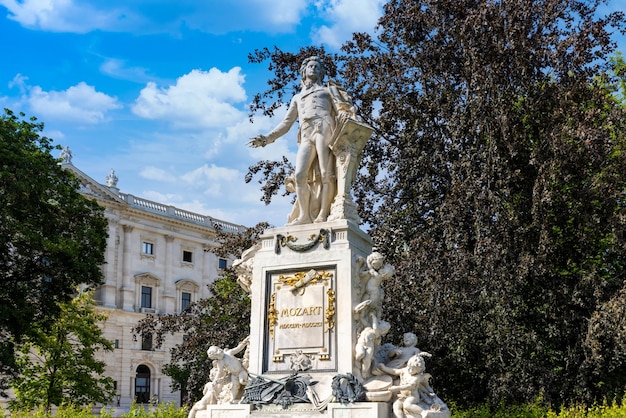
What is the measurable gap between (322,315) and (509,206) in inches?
351

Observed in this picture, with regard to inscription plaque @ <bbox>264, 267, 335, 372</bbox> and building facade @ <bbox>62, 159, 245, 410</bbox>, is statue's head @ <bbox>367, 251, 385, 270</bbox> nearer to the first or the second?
inscription plaque @ <bbox>264, 267, 335, 372</bbox>

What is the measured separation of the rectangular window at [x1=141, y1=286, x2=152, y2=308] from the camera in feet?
183

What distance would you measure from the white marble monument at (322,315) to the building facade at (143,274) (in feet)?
135

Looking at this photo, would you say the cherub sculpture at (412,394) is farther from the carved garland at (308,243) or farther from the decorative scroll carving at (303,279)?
the carved garland at (308,243)

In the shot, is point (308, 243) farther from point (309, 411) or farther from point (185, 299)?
point (185, 299)

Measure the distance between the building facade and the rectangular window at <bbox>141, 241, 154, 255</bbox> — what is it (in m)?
0.02

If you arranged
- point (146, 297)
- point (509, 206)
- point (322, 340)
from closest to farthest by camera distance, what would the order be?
point (322, 340) → point (509, 206) → point (146, 297)

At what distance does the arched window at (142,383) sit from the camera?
53.0 metres

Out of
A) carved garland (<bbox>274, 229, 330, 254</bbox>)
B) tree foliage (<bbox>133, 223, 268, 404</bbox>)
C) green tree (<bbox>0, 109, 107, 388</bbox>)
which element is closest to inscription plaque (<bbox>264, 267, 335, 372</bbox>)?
carved garland (<bbox>274, 229, 330, 254</bbox>)

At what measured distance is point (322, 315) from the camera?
1048 centimetres

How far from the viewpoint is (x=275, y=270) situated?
1105 centimetres

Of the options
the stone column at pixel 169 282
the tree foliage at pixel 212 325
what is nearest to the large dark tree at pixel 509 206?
the tree foliage at pixel 212 325

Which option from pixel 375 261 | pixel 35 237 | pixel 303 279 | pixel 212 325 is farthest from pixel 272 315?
pixel 35 237

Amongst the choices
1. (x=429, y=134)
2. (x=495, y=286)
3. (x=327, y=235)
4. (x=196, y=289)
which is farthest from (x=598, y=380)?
(x=196, y=289)
